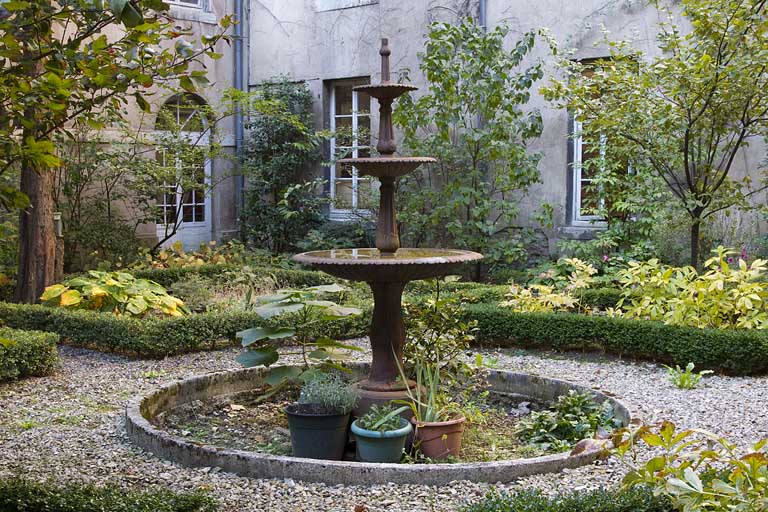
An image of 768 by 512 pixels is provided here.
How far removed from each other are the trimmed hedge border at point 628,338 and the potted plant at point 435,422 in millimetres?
2856

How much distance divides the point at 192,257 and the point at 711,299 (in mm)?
7188

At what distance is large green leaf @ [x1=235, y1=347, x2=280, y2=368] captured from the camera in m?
5.38

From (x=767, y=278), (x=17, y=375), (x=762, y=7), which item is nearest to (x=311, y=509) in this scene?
(x=17, y=375)

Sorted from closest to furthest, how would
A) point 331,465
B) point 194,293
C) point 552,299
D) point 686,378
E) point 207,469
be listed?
point 331,465 → point 207,469 → point 686,378 → point 552,299 → point 194,293

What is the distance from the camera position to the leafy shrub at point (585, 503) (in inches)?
136

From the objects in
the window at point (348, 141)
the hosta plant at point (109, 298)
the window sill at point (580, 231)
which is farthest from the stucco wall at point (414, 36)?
the hosta plant at point (109, 298)

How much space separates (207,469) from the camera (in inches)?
180

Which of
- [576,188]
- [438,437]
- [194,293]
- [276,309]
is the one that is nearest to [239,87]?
[194,293]

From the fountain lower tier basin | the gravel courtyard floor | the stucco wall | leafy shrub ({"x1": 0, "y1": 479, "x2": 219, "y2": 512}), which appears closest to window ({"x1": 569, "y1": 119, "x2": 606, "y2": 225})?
the stucco wall

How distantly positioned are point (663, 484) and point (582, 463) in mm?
1508

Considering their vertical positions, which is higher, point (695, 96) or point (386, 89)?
point (695, 96)

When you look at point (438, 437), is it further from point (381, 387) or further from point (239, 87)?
point (239, 87)

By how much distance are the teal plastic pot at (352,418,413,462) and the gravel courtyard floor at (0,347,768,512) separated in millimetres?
480

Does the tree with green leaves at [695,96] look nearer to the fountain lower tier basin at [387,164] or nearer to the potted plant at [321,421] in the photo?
the fountain lower tier basin at [387,164]
